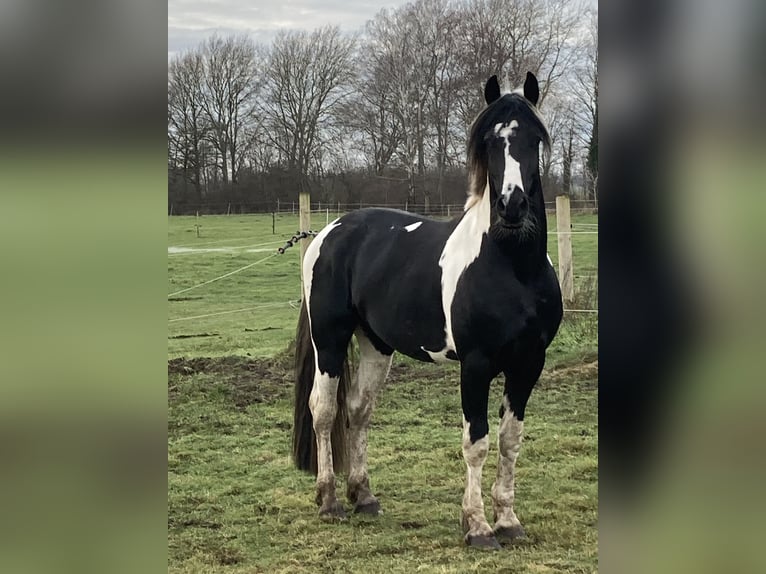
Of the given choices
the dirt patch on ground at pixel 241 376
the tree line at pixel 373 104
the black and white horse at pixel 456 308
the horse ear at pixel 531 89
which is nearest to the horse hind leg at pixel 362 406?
the black and white horse at pixel 456 308

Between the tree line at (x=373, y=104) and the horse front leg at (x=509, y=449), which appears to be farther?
the tree line at (x=373, y=104)

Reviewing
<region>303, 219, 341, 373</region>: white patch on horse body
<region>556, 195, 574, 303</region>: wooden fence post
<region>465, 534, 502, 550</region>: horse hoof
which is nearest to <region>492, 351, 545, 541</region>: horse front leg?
<region>465, 534, 502, 550</region>: horse hoof

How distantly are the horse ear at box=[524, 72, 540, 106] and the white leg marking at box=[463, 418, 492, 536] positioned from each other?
1467 mm

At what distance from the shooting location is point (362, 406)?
3.68 m

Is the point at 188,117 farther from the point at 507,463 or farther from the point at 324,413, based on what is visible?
the point at 507,463

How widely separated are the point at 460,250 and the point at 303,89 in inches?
285

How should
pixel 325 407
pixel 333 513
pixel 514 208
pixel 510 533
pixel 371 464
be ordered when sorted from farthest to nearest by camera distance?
pixel 371 464
pixel 325 407
pixel 333 513
pixel 510 533
pixel 514 208

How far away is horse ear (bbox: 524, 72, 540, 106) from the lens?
2.70m

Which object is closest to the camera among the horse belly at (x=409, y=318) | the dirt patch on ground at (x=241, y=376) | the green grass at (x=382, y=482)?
the green grass at (x=382, y=482)

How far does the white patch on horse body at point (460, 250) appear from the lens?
2.95m

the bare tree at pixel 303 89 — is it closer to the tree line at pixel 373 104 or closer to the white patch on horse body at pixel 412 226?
the tree line at pixel 373 104

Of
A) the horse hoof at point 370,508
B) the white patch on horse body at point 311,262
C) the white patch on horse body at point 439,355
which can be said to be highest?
Result: the white patch on horse body at point 311,262

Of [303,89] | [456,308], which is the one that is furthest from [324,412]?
[303,89]
